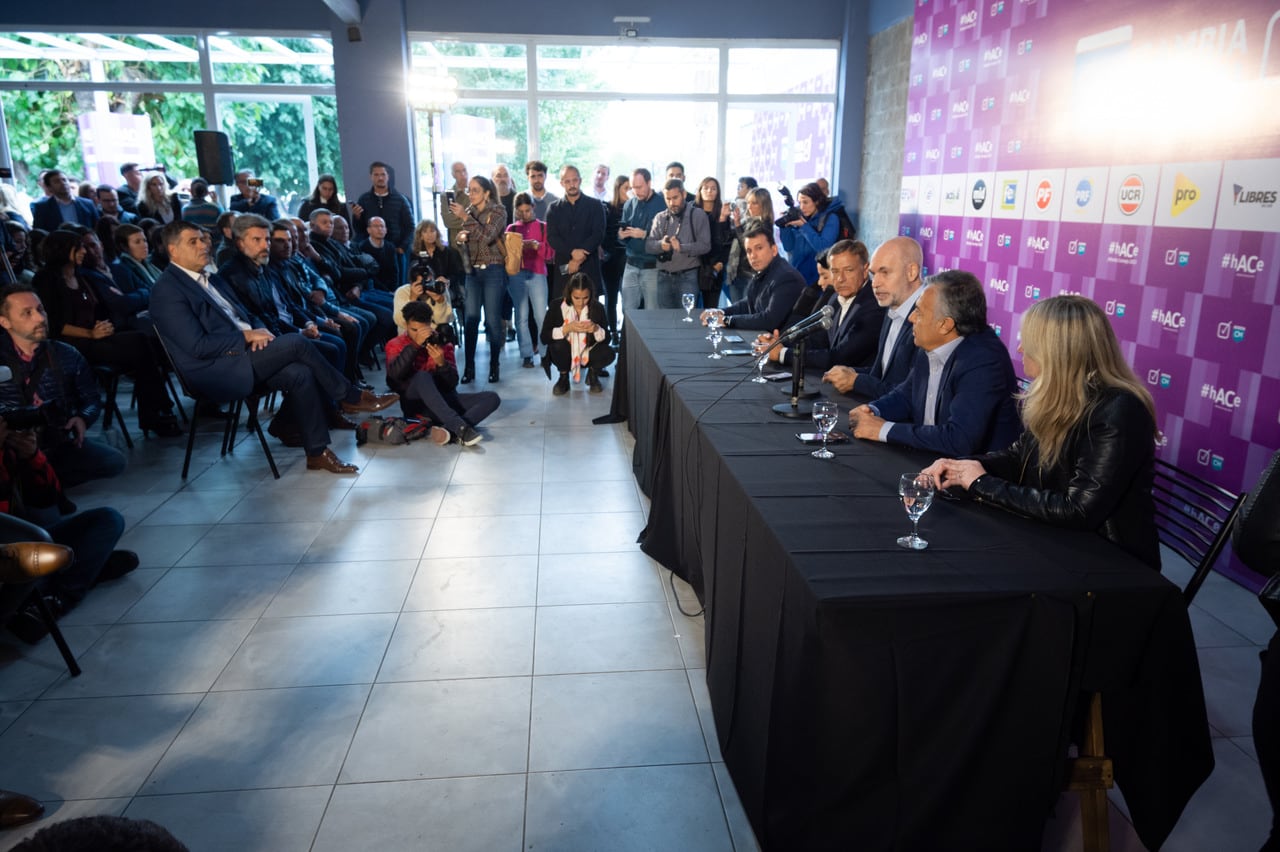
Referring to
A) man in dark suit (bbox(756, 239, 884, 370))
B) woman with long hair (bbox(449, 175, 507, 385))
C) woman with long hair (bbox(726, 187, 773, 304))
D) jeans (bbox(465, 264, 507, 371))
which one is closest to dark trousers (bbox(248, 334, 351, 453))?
woman with long hair (bbox(449, 175, 507, 385))

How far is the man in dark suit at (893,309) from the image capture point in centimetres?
334

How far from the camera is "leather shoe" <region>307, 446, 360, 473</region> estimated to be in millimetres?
4695

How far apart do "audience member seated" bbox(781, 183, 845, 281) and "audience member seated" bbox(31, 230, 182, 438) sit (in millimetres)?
4895

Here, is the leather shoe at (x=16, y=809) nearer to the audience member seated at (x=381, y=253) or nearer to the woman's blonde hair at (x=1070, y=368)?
the woman's blonde hair at (x=1070, y=368)

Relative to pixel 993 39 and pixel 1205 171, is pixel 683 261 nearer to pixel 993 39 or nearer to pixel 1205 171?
pixel 993 39

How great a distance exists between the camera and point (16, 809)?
203 cm

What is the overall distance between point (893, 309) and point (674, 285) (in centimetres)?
398

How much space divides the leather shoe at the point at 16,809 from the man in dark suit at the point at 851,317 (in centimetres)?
304

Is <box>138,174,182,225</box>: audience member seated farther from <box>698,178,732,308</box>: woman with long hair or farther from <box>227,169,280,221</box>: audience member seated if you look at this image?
<box>698,178,732,308</box>: woman with long hair

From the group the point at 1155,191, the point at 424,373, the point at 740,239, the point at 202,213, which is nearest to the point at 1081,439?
the point at 1155,191

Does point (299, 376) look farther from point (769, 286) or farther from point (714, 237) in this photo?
point (714, 237)

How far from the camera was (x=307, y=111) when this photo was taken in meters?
10.2

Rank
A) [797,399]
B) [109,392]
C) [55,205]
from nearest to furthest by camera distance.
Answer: [797,399] < [109,392] < [55,205]

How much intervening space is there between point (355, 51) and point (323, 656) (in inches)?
341
